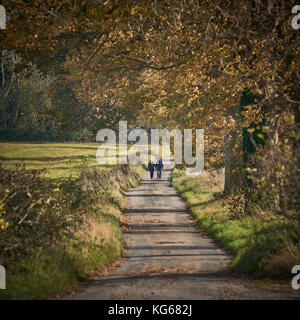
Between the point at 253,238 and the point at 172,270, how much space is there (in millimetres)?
2719

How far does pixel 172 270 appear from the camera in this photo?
1209cm

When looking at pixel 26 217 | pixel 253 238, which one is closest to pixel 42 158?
pixel 253 238

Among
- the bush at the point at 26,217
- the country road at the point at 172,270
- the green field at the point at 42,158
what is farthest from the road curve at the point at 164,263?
the green field at the point at 42,158

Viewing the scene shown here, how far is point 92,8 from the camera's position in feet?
46.8

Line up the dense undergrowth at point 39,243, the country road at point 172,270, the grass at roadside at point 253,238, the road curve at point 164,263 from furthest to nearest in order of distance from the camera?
the grass at roadside at point 253,238 → the dense undergrowth at point 39,243 → the road curve at point 164,263 → the country road at point 172,270

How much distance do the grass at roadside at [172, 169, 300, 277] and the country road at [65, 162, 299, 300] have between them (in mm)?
465

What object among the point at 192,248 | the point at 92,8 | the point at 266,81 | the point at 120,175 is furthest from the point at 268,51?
the point at 120,175

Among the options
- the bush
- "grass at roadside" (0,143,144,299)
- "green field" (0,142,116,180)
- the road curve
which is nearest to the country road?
the road curve

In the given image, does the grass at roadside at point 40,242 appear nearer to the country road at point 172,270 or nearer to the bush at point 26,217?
the bush at point 26,217

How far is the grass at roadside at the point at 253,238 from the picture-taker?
10.5 metres

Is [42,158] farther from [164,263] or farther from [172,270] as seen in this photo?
[172,270]

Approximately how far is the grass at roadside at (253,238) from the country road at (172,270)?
465mm

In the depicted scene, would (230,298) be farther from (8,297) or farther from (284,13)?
(284,13)

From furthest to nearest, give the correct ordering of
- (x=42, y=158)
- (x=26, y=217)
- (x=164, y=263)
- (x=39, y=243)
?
(x=42, y=158) → (x=164, y=263) → (x=26, y=217) → (x=39, y=243)
